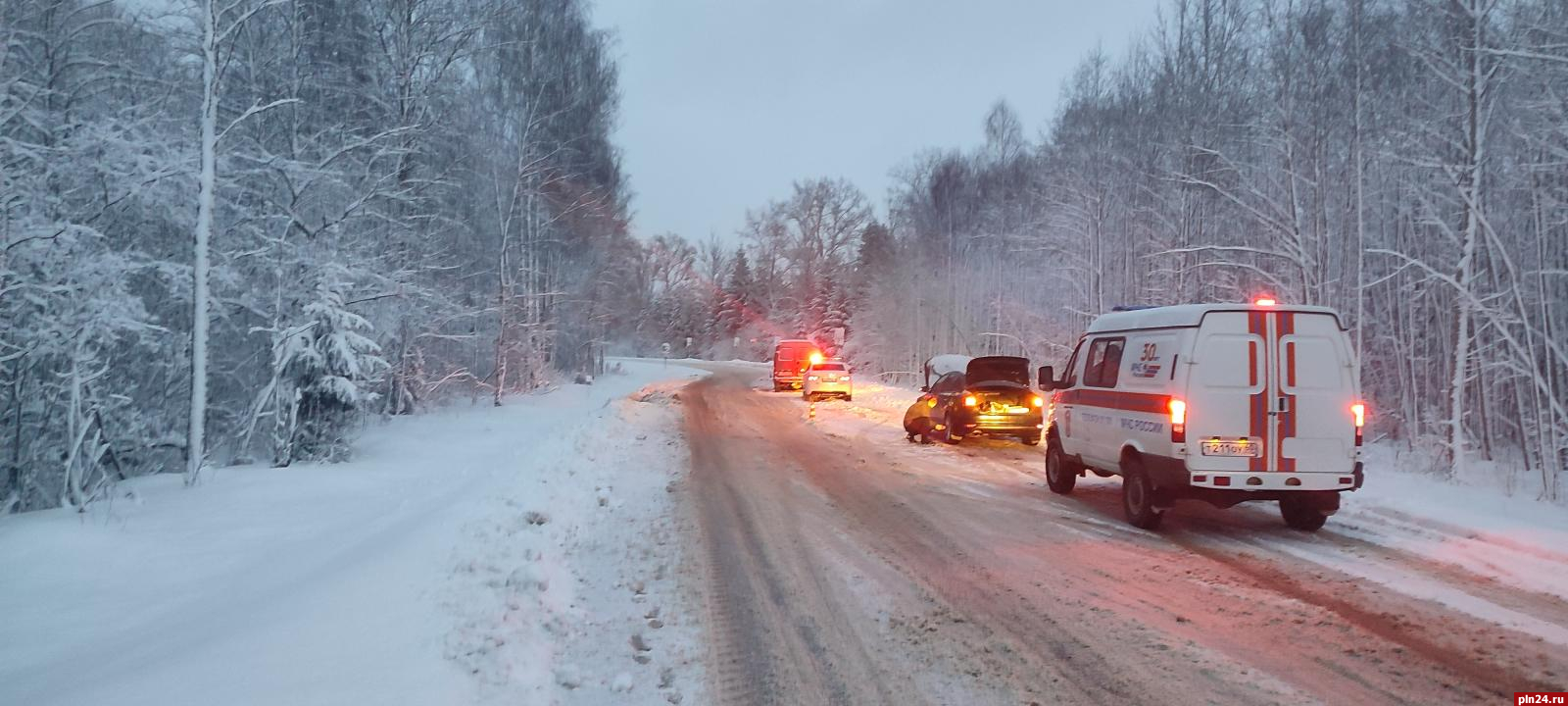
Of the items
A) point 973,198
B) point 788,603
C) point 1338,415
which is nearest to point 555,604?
point 788,603

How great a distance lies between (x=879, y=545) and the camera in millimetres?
8289

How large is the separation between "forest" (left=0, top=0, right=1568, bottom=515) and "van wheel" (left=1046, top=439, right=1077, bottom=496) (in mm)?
5842

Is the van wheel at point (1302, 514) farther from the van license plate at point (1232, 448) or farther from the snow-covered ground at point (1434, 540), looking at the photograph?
the van license plate at point (1232, 448)

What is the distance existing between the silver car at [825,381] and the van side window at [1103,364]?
20322mm

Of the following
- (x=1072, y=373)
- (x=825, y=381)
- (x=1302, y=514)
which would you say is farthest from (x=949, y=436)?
(x=825, y=381)

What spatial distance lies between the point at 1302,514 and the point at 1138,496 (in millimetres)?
1669

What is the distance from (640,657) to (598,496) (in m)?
5.75

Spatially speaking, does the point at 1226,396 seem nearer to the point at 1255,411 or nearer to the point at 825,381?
the point at 1255,411

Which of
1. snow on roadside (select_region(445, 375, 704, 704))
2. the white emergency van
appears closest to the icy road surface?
snow on roadside (select_region(445, 375, 704, 704))

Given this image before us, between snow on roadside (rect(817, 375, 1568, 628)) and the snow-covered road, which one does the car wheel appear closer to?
snow on roadside (rect(817, 375, 1568, 628))

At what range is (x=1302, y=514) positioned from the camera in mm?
8945

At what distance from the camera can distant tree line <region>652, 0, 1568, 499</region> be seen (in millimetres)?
12586

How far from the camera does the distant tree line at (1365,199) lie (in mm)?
12586

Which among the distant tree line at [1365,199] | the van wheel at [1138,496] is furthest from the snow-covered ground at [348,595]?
the distant tree line at [1365,199]
